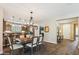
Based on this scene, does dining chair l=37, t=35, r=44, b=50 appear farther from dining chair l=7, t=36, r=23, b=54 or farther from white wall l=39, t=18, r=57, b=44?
dining chair l=7, t=36, r=23, b=54

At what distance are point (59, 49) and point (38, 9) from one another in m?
1.03

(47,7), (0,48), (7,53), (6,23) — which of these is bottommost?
(7,53)

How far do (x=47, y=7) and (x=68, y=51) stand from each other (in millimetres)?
1099

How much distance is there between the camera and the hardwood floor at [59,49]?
1952mm

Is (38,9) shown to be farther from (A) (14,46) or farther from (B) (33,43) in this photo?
(A) (14,46)

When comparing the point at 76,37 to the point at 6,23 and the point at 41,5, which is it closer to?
the point at 41,5

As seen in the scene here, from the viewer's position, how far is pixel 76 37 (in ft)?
6.35

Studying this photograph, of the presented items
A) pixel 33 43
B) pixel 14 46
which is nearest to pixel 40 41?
pixel 33 43

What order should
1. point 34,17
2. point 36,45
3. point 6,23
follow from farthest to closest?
point 36,45 → point 34,17 → point 6,23

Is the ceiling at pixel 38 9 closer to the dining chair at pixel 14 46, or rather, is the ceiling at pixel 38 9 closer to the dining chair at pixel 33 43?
the dining chair at pixel 33 43

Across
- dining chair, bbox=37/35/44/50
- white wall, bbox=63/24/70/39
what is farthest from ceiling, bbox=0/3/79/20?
dining chair, bbox=37/35/44/50

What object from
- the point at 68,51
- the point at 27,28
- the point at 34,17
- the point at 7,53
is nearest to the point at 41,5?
the point at 34,17

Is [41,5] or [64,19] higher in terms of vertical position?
[41,5]

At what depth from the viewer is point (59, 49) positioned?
201cm
